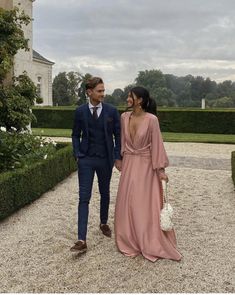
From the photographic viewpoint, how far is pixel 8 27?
911 centimetres

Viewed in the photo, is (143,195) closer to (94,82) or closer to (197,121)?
(94,82)

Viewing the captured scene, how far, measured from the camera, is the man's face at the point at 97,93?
4.13 metres

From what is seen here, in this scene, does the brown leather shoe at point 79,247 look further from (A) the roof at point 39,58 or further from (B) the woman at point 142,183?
(A) the roof at point 39,58

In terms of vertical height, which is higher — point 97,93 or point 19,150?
point 97,93

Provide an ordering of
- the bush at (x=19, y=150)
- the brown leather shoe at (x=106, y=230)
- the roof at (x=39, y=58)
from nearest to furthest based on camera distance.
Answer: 1. the brown leather shoe at (x=106, y=230)
2. the bush at (x=19, y=150)
3. the roof at (x=39, y=58)

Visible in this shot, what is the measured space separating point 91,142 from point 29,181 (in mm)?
2321

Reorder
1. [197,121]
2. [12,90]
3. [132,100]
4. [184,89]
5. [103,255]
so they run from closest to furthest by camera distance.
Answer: [132,100], [103,255], [12,90], [197,121], [184,89]

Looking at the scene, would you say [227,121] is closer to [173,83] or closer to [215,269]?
[215,269]

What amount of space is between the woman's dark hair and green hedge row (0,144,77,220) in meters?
2.24

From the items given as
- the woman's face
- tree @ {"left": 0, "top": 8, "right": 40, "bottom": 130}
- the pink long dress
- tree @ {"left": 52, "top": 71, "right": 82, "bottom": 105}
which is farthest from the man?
tree @ {"left": 52, "top": 71, "right": 82, "bottom": 105}

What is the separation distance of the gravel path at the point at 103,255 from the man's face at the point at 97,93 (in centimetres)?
148

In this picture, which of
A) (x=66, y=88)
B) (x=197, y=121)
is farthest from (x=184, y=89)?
(x=197, y=121)

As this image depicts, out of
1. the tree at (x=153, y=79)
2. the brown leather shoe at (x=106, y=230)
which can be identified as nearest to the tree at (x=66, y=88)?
the tree at (x=153, y=79)

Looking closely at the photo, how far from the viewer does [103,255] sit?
4.18 m
